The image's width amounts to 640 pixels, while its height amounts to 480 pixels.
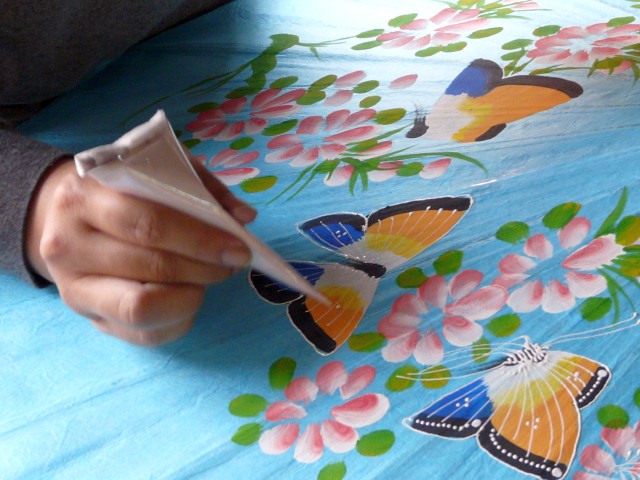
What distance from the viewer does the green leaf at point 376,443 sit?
363 mm

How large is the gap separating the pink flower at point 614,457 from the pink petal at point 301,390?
0.14 metres

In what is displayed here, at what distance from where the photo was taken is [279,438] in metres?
0.38

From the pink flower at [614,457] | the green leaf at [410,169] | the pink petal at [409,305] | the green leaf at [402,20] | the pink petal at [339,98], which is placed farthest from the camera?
the green leaf at [402,20]

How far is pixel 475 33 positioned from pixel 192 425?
18.4 inches

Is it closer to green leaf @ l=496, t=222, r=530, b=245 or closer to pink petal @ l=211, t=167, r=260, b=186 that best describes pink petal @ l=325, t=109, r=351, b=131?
pink petal @ l=211, t=167, r=260, b=186

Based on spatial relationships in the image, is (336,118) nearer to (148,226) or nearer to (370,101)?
(370,101)

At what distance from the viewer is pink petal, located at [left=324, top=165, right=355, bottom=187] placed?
54 centimetres

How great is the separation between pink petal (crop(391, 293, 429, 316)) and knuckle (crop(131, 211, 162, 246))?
0.14 metres

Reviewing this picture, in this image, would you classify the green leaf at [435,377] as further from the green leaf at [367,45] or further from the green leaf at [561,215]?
the green leaf at [367,45]

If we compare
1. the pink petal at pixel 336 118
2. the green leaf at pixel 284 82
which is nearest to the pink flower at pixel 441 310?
the pink petal at pixel 336 118

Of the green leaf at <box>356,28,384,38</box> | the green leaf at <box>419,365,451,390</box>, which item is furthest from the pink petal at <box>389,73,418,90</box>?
the green leaf at <box>419,365,451,390</box>

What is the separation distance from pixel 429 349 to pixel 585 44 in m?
0.37

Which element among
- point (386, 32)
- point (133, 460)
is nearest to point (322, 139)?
point (386, 32)

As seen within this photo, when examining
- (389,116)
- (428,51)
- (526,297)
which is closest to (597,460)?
(526,297)
